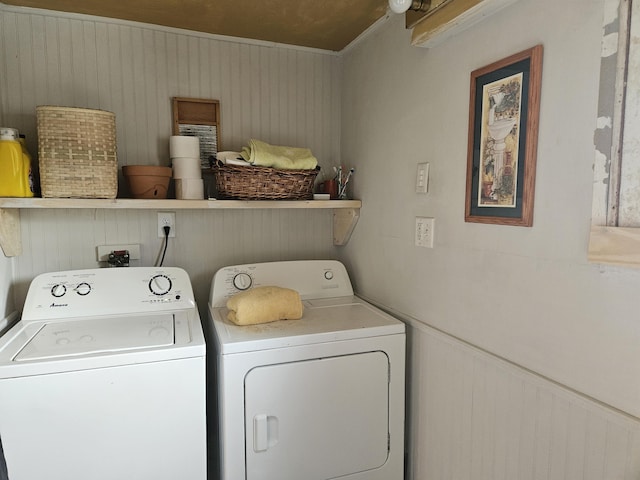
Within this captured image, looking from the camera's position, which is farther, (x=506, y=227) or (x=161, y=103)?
(x=161, y=103)

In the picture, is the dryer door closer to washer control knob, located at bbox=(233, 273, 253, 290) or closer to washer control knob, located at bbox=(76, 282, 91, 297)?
washer control knob, located at bbox=(233, 273, 253, 290)

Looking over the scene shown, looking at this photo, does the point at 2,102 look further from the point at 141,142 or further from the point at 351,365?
the point at 351,365

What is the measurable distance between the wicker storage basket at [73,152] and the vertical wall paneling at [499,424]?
1366 millimetres

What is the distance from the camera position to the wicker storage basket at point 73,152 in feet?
4.98

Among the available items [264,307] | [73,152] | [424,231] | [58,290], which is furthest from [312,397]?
[73,152]

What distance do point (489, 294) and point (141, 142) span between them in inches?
63.9

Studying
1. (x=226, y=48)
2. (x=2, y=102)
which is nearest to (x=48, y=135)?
(x=2, y=102)

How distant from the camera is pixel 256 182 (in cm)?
176

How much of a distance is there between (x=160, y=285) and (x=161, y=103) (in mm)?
849

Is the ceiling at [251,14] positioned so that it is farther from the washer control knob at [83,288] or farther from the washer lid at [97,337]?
the washer lid at [97,337]

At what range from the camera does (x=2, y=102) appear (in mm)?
1711

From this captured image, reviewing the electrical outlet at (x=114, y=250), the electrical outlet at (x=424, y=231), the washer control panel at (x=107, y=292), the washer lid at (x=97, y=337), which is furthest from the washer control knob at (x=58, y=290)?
the electrical outlet at (x=424, y=231)

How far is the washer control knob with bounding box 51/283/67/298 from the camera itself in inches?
65.6

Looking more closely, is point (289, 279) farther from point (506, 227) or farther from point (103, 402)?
point (506, 227)
